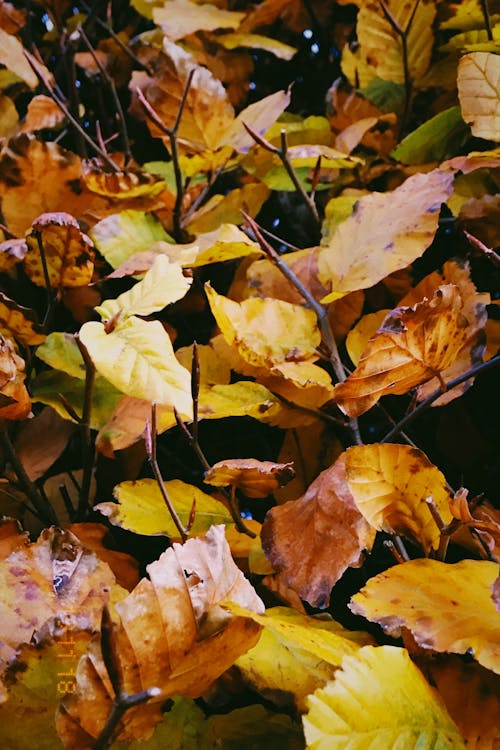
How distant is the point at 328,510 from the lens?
16.2 inches

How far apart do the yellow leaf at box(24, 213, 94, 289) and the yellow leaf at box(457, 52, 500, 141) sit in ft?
1.05

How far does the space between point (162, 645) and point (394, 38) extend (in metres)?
0.67

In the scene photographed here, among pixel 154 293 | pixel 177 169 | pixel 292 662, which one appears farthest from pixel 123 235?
pixel 292 662

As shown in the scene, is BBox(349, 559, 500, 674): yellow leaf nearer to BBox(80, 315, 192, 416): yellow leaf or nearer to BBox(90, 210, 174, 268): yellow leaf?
BBox(80, 315, 192, 416): yellow leaf

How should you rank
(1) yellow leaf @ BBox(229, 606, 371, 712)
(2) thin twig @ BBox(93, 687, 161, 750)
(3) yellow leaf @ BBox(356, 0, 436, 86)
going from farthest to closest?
(3) yellow leaf @ BBox(356, 0, 436, 86)
(1) yellow leaf @ BBox(229, 606, 371, 712)
(2) thin twig @ BBox(93, 687, 161, 750)

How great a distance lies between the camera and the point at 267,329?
1.62ft

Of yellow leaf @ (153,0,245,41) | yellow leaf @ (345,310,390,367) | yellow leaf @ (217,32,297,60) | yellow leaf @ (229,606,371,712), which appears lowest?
yellow leaf @ (229,606,371,712)

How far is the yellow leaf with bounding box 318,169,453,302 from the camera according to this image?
0.49m

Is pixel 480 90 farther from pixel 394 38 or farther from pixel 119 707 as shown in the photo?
pixel 119 707

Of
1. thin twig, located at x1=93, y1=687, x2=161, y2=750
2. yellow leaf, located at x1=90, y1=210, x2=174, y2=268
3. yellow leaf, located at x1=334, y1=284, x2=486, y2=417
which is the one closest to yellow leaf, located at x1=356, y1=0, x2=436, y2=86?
yellow leaf, located at x1=90, y1=210, x2=174, y2=268

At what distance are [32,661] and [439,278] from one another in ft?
1.29

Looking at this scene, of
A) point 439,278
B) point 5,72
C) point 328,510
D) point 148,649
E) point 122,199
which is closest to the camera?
point 148,649

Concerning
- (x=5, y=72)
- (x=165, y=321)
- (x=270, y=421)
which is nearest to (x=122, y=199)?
(x=165, y=321)

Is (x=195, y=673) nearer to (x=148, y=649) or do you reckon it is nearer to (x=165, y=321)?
(x=148, y=649)
